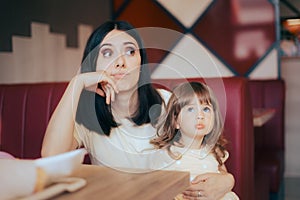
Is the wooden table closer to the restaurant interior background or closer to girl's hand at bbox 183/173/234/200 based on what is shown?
girl's hand at bbox 183/173/234/200

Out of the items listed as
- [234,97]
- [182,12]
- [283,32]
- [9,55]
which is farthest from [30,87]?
[283,32]

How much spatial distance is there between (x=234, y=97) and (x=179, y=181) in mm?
756

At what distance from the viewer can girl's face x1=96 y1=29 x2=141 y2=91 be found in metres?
1.04

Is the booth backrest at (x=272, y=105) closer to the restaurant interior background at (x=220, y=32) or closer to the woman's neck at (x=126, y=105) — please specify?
the restaurant interior background at (x=220, y=32)

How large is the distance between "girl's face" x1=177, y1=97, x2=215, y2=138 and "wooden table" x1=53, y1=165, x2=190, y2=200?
10.3 inches

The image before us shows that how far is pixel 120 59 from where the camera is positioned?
3.41 ft

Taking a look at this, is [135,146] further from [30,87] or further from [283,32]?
[283,32]

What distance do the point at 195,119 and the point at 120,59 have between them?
0.26 m

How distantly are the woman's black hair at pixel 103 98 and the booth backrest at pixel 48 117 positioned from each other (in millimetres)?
191

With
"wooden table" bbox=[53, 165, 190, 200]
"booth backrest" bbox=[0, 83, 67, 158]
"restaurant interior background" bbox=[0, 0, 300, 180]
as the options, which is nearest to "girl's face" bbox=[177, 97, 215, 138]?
"wooden table" bbox=[53, 165, 190, 200]

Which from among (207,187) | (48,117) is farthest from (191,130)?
(48,117)

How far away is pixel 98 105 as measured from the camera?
1.18 metres

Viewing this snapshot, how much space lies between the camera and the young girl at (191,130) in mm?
1103

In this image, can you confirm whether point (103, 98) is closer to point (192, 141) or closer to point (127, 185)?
point (192, 141)
